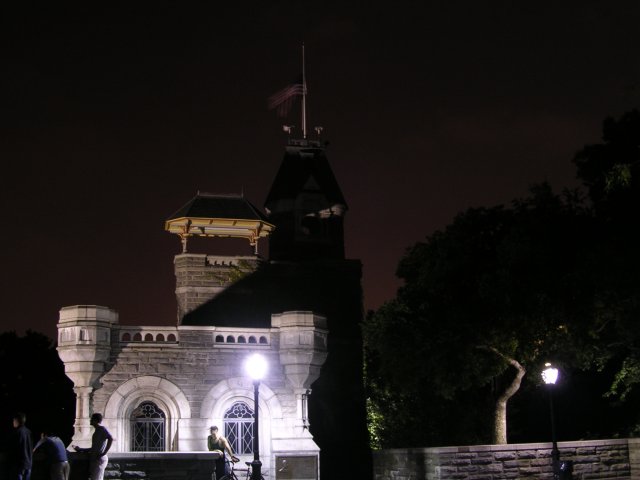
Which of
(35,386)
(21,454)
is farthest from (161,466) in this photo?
(35,386)

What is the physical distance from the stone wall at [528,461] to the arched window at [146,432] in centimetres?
727

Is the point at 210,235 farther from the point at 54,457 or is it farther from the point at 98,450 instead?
the point at 54,457

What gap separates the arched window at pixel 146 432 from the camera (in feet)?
87.4

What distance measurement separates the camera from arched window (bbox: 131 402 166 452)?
2664cm

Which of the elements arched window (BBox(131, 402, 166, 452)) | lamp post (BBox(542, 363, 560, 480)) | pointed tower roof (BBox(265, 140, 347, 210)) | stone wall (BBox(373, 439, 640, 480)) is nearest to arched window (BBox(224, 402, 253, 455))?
arched window (BBox(131, 402, 166, 452))

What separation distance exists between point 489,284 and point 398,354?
416 cm

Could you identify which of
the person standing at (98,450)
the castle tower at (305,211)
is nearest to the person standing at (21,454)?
the person standing at (98,450)

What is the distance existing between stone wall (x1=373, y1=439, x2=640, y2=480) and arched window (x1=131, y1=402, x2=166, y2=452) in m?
7.27

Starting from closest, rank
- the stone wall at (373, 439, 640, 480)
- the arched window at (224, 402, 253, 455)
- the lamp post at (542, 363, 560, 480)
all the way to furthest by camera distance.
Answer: the lamp post at (542, 363, 560, 480) < the stone wall at (373, 439, 640, 480) < the arched window at (224, 402, 253, 455)

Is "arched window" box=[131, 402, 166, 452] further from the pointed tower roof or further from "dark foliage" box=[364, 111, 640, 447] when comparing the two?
the pointed tower roof

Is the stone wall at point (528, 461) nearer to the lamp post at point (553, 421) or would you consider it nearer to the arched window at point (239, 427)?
the lamp post at point (553, 421)

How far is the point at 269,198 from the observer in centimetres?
4853

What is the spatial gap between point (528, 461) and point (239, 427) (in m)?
8.23

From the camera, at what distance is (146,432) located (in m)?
26.7
